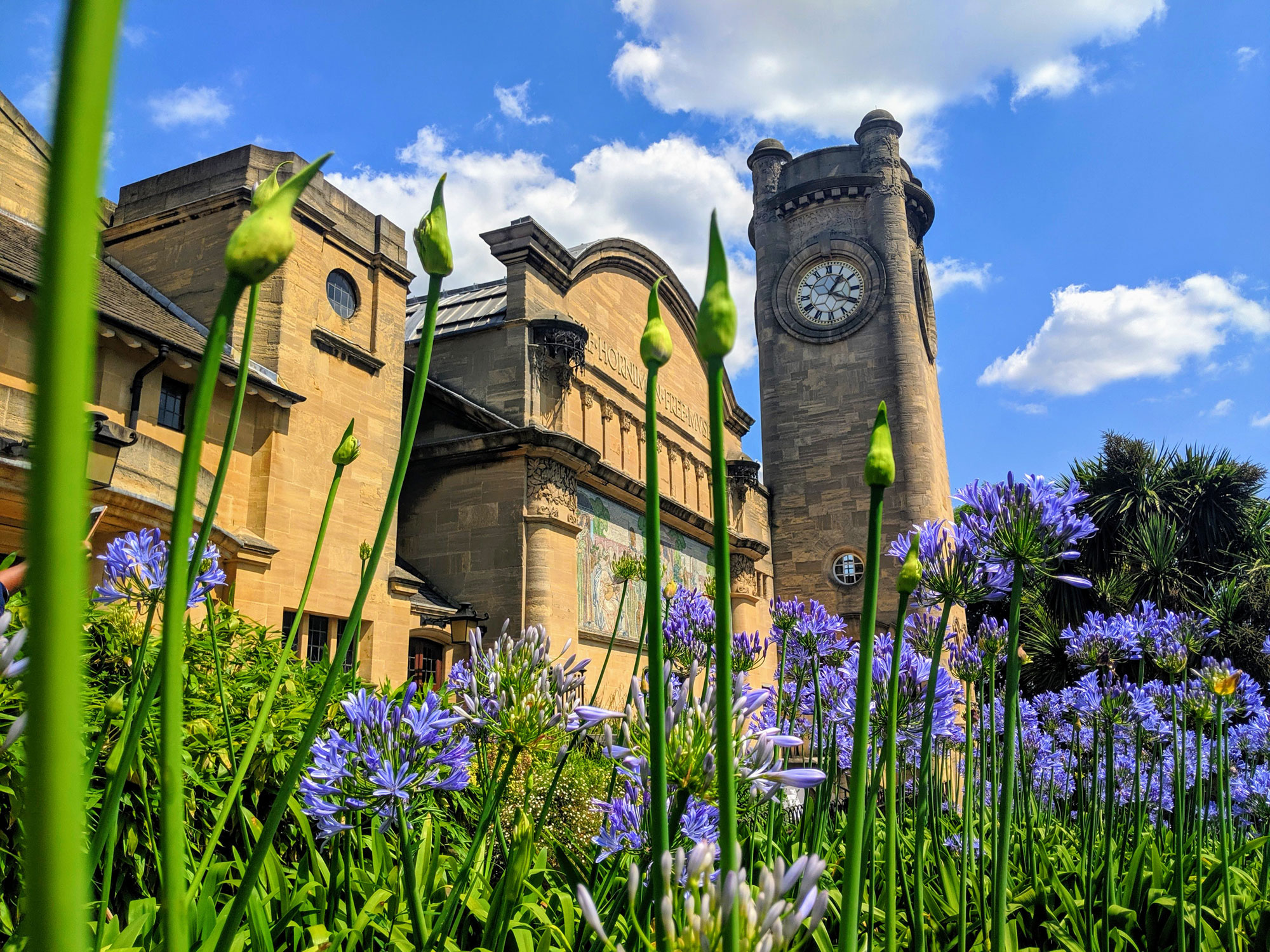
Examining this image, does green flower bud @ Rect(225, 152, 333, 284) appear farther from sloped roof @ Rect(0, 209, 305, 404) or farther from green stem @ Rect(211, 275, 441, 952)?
sloped roof @ Rect(0, 209, 305, 404)

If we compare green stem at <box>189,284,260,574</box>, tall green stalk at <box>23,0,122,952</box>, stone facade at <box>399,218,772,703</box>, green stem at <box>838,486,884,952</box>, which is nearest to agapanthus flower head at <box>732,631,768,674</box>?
green stem at <box>838,486,884,952</box>

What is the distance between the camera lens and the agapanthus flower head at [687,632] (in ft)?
11.9

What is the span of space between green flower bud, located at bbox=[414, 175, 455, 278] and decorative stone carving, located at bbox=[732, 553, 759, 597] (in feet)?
80.5

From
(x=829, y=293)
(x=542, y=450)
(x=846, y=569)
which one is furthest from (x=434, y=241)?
(x=829, y=293)

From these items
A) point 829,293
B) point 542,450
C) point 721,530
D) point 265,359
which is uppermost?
point 829,293

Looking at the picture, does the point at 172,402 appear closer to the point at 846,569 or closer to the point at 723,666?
the point at 723,666

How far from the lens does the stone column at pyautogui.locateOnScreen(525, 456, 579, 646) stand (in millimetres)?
16438

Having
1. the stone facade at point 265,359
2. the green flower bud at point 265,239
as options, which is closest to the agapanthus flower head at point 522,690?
the green flower bud at point 265,239

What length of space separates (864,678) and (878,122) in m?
32.6

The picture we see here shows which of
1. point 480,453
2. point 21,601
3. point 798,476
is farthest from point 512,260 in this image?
point 21,601

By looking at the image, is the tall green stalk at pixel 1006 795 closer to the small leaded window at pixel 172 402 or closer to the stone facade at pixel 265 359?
the stone facade at pixel 265 359

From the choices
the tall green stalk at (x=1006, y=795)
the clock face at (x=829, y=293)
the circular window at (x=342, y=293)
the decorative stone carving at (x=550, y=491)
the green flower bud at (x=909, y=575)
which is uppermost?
the clock face at (x=829, y=293)

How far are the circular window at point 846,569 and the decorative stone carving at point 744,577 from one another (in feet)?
9.23

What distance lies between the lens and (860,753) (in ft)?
3.21
